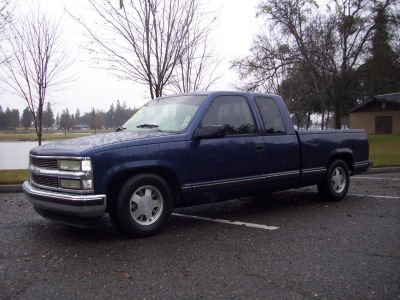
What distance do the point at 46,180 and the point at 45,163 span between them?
21cm

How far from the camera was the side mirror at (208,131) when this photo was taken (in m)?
4.63

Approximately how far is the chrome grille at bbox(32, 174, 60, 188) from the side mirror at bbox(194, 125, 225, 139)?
5.90ft

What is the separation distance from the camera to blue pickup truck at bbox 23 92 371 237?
13.3 feet

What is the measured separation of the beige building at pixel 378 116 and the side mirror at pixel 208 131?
132 feet

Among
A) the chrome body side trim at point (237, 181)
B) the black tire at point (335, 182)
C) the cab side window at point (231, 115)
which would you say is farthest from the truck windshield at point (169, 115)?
the black tire at point (335, 182)

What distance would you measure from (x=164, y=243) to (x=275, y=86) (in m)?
21.7

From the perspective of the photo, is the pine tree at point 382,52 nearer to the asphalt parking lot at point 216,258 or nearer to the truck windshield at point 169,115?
the asphalt parking lot at point 216,258

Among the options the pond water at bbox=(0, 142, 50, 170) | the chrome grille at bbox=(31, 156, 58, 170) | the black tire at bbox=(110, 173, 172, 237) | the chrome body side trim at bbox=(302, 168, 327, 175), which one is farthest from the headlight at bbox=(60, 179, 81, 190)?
the pond water at bbox=(0, 142, 50, 170)

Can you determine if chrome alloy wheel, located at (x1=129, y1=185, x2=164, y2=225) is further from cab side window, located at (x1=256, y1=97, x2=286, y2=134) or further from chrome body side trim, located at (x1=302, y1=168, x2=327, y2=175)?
chrome body side trim, located at (x1=302, y1=168, x2=327, y2=175)

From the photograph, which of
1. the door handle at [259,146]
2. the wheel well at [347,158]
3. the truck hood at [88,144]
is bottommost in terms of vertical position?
the wheel well at [347,158]

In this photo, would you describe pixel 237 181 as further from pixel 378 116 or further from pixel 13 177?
pixel 378 116

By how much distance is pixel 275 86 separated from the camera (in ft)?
80.6

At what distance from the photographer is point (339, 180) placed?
6840 millimetres

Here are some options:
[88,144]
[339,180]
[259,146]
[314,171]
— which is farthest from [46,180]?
[339,180]
